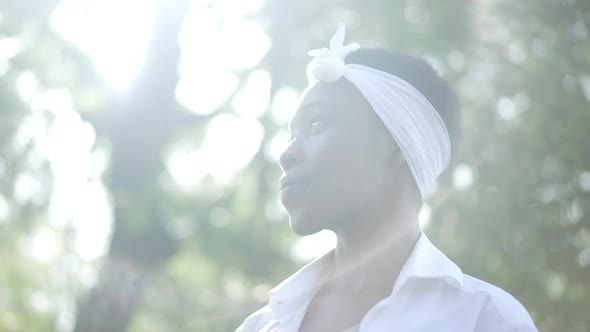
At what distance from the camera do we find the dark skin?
251 centimetres

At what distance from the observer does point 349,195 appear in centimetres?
253

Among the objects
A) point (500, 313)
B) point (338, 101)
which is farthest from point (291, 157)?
point (500, 313)

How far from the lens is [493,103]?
32.9 ft

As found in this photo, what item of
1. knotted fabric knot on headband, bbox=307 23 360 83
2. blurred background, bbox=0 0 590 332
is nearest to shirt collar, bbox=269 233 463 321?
knotted fabric knot on headband, bbox=307 23 360 83

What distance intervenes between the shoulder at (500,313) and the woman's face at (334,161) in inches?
14.7

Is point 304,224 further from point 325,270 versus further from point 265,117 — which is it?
point 265,117

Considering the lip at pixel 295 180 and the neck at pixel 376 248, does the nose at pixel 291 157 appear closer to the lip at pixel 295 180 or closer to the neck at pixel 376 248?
the lip at pixel 295 180

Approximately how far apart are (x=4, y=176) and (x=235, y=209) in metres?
2.41

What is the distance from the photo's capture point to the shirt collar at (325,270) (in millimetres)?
2408

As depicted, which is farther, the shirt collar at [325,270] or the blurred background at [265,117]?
the blurred background at [265,117]

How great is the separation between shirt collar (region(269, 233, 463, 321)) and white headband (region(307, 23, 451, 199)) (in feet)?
0.68

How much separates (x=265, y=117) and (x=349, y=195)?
7144 millimetres

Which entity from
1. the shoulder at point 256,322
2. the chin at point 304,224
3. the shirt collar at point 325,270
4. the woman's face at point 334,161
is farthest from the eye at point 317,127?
the shoulder at point 256,322

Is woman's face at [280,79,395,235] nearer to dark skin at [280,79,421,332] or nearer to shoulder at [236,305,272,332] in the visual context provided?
dark skin at [280,79,421,332]
